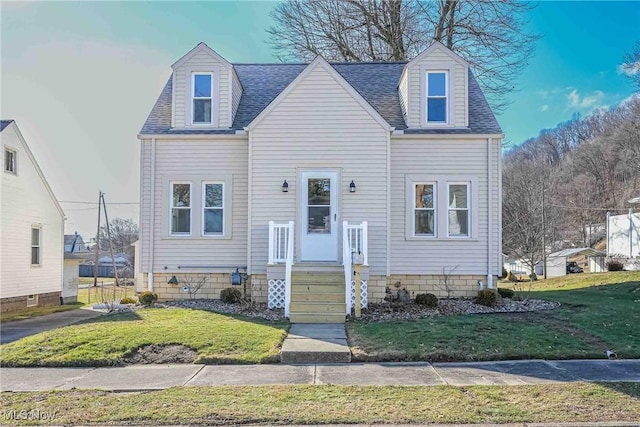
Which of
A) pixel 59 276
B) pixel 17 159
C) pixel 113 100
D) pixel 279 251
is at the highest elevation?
pixel 113 100

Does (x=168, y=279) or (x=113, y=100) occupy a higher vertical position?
(x=113, y=100)

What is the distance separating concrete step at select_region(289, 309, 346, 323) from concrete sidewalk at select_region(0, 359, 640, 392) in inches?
113

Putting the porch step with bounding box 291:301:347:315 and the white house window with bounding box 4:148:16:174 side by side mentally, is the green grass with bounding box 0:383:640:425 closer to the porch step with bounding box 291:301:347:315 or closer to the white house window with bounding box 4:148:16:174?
the porch step with bounding box 291:301:347:315

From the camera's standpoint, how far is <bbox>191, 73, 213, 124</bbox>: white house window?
12.9 m

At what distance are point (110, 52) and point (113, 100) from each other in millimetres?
2852

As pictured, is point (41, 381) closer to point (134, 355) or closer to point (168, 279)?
point (134, 355)

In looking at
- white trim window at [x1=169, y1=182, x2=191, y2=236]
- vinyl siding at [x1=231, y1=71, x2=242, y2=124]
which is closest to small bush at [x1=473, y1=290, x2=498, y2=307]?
white trim window at [x1=169, y1=182, x2=191, y2=236]

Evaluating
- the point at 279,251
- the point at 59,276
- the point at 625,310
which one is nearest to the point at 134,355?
the point at 279,251

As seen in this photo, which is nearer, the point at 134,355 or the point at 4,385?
the point at 4,385

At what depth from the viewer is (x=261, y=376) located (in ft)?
19.2

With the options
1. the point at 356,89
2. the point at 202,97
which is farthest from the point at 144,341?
the point at 356,89

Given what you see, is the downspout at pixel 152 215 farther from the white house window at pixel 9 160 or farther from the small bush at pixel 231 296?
the white house window at pixel 9 160

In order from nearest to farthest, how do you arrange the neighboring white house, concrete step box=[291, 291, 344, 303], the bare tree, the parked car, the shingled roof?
concrete step box=[291, 291, 344, 303] → the shingled roof → the neighboring white house → the bare tree → the parked car

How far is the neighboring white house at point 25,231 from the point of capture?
15.6m
